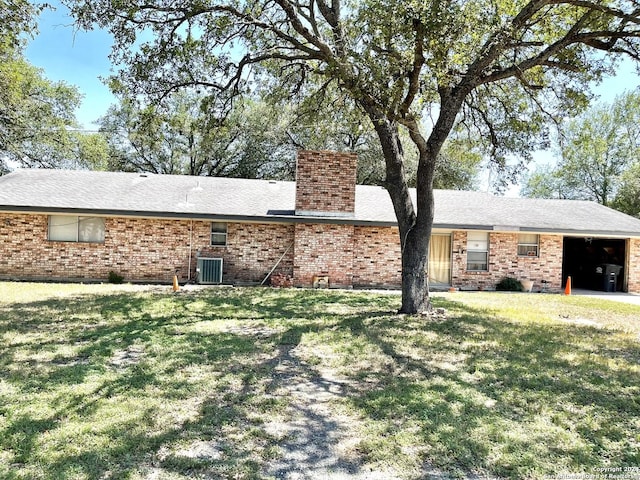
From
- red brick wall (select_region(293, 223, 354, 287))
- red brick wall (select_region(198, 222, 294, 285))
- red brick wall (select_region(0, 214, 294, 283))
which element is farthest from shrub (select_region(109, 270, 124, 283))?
red brick wall (select_region(293, 223, 354, 287))

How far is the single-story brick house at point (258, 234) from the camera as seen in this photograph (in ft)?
46.6

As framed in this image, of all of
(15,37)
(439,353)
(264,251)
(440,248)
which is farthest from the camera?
(440,248)

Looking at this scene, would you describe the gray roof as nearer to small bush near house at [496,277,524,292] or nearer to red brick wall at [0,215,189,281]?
red brick wall at [0,215,189,281]

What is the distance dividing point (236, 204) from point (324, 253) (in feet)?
12.0

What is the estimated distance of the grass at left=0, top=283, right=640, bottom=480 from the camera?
3.40 metres

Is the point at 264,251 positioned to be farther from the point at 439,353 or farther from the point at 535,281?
the point at 535,281

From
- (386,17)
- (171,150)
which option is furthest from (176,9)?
(171,150)

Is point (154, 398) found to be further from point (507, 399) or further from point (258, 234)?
point (258, 234)

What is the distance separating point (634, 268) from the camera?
17000 mm

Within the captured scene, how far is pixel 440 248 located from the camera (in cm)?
1620

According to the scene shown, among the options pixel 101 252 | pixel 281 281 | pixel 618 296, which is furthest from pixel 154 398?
pixel 618 296

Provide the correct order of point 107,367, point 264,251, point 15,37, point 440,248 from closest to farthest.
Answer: point 107,367 < point 15,37 < point 264,251 < point 440,248

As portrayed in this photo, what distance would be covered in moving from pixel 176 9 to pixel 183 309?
6506 mm

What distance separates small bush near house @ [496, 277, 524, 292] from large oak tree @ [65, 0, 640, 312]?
5.97 m
